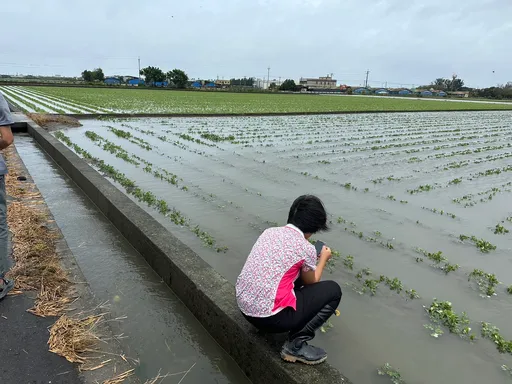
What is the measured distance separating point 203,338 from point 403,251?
2923 millimetres

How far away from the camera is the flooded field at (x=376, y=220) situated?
3039 millimetres

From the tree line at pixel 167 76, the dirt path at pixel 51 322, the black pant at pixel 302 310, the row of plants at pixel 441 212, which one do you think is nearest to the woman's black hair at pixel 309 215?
the black pant at pixel 302 310

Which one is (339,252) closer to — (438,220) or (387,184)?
(438,220)

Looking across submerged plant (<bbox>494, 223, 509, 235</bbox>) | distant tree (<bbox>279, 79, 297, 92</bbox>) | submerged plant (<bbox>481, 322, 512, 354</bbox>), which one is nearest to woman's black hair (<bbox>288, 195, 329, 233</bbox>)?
submerged plant (<bbox>481, 322, 512, 354</bbox>)

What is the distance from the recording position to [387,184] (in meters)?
7.93

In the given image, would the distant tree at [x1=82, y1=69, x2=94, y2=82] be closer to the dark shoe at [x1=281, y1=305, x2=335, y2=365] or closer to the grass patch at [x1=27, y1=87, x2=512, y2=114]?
the grass patch at [x1=27, y1=87, x2=512, y2=114]

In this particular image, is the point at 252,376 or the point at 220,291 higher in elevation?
the point at 220,291

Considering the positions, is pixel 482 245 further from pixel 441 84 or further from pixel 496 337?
pixel 441 84

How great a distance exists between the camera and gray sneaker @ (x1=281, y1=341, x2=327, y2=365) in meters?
2.26

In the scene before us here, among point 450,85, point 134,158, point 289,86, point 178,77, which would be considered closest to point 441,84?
point 450,85

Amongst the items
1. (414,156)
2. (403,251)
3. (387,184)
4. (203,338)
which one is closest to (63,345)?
(203,338)

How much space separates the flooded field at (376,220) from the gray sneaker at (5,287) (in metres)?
1.89

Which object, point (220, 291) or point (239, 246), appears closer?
point (220, 291)

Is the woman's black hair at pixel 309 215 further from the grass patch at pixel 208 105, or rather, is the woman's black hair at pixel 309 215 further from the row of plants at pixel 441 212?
the grass patch at pixel 208 105
